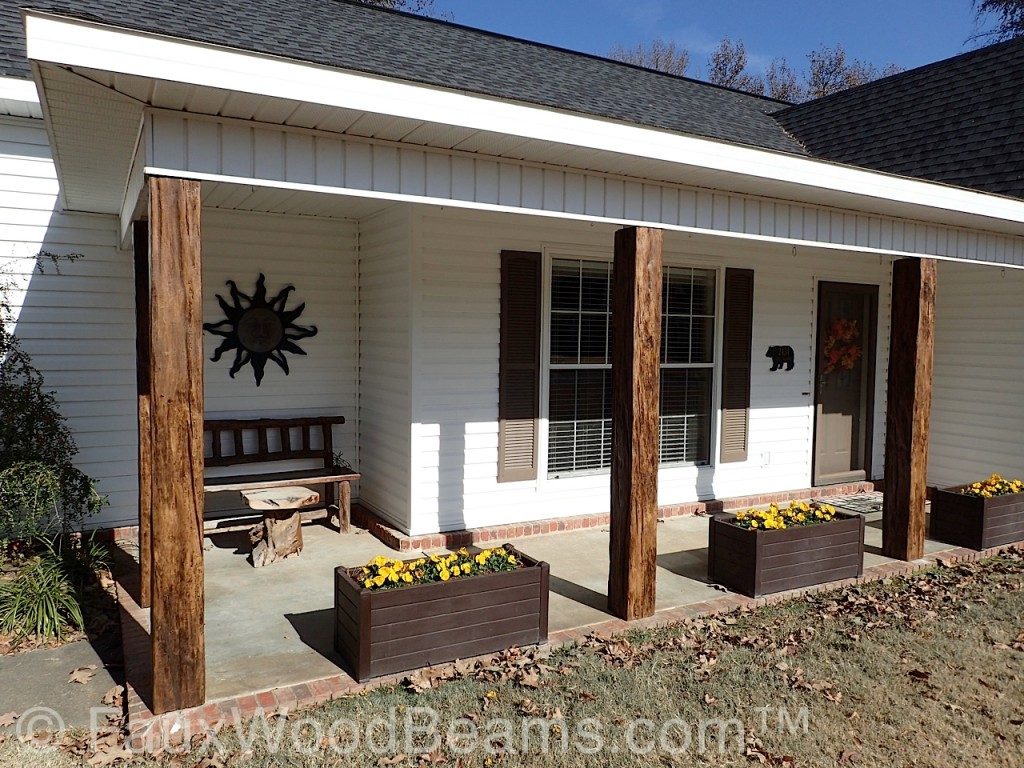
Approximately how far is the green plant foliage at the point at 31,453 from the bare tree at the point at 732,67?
23.8 meters

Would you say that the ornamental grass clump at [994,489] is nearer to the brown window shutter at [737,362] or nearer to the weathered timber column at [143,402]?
the brown window shutter at [737,362]

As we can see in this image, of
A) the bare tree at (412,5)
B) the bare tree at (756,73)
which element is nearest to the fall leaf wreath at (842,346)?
the bare tree at (412,5)

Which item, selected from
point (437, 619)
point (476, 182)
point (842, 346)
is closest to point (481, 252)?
point (476, 182)

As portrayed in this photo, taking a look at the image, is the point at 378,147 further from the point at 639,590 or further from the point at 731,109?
the point at 731,109

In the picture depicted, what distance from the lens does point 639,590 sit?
4398mm

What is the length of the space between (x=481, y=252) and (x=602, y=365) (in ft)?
4.89

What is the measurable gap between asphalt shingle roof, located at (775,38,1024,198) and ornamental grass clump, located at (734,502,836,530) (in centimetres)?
406

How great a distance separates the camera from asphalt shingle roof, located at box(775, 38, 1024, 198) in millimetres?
7742

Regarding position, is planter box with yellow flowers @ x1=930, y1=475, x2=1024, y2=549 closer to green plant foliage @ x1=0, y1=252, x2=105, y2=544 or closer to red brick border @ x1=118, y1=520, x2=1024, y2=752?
red brick border @ x1=118, y1=520, x2=1024, y2=752

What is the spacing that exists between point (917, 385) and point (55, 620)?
6056mm

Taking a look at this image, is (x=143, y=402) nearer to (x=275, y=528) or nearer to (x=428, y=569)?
(x=275, y=528)

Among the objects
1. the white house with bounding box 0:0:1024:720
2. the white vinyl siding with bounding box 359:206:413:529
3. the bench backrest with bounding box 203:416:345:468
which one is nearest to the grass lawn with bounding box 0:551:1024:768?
the white house with bounding box 0:0:1024:720

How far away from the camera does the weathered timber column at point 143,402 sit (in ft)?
14.0

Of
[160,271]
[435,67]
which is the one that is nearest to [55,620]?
[160,271]
